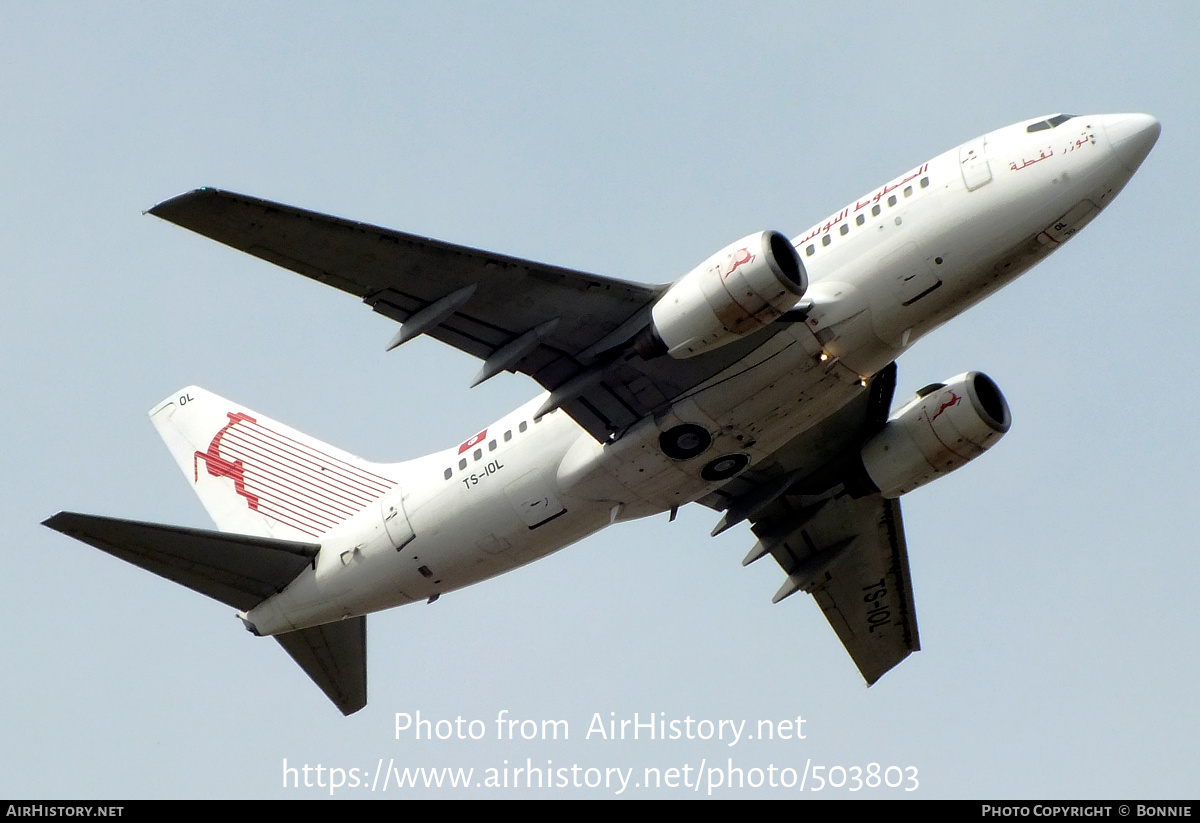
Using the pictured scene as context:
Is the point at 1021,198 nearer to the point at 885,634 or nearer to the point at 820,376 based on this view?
the point at 820,376

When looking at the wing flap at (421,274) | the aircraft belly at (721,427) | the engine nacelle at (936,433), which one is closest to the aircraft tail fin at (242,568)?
the wing flap at (421,274)

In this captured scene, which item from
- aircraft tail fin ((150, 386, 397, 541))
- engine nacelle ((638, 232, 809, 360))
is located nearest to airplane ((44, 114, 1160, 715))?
engine nacelle ((638, 232, 809, 360))

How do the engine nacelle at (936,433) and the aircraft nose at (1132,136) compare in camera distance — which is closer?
the aircraft nose at (1132,136)

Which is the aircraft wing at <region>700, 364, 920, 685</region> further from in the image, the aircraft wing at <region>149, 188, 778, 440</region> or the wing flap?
the wing flap

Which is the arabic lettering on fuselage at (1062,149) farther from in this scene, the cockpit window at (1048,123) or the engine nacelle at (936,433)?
the engine nacelle at (936,433)

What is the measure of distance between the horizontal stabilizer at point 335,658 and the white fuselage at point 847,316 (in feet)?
17.7

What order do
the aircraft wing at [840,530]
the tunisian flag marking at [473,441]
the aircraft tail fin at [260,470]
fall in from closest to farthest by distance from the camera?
the tunisian flag marking at [473,441] < the aircraft wing at [840,530] < the aircraft tail fin at [260,470]

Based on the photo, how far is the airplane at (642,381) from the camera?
92.0 ft

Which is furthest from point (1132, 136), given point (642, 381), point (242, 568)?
point (242, 568)

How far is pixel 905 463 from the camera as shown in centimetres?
3419

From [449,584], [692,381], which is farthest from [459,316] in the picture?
[449,584]

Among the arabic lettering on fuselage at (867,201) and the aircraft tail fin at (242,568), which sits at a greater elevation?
the arabic lettering on fuselage at (867,201)

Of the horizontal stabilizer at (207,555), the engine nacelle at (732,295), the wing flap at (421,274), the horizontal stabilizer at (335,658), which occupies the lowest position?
the horizontal stabilizer at (335,658)

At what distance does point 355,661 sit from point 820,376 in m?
14.2
